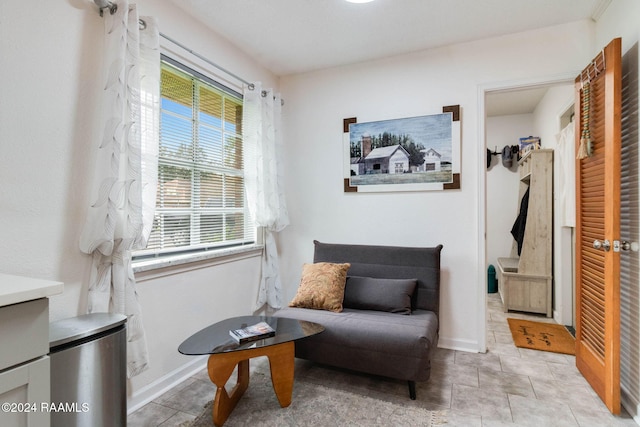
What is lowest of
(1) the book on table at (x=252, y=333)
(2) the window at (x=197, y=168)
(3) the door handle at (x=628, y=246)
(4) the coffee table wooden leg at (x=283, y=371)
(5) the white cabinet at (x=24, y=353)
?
(4) the coffee table wooden leg at (x=283, y=371)

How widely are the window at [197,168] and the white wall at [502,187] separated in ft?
12.1

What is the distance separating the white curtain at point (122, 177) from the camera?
167cm

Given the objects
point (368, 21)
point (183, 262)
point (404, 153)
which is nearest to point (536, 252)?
point (404, 153)

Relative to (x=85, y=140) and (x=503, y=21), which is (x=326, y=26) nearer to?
(x=503, y=21)

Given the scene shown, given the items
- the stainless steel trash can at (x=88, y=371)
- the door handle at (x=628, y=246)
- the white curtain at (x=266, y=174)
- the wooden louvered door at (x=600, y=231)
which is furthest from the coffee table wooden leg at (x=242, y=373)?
the door handle at (x=628, y=246)

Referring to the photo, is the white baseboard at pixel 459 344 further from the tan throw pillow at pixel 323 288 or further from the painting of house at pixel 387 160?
the painting of house at pixel 387 160

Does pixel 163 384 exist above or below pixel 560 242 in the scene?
below

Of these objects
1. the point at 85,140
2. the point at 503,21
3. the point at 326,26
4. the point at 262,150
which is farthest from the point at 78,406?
the point at 503,21

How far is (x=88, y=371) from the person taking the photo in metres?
1.36

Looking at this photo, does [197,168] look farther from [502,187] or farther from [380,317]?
[502,187]

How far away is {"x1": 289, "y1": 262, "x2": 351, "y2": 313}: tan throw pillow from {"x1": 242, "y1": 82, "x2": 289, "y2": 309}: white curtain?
1.73ft

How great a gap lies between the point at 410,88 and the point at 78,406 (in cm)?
306

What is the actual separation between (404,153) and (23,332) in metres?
2.71

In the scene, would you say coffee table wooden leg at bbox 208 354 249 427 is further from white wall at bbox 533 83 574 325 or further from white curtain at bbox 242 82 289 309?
white wall at bbox 533 83 574 325
